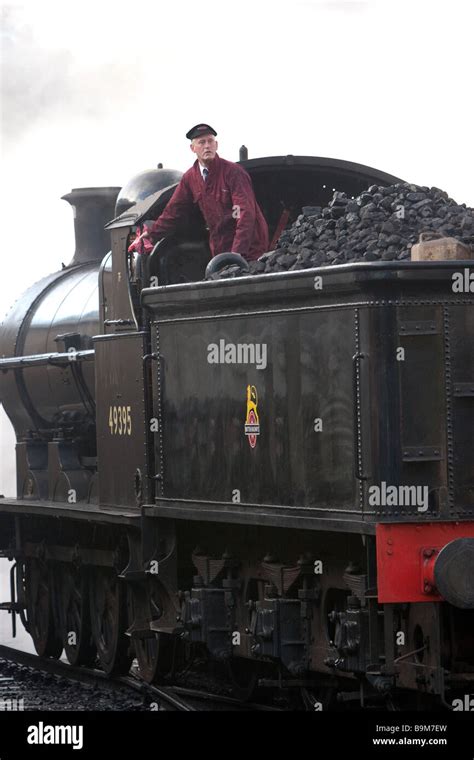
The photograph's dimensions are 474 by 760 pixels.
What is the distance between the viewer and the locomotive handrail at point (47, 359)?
12.7 m

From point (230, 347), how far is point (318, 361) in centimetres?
96

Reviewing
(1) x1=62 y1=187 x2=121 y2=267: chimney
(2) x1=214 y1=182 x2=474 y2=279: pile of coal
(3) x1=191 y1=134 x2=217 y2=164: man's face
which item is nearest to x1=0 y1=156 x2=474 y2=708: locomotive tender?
(2) x1=214 y1=182 x2=474 y2=279: pile of coal

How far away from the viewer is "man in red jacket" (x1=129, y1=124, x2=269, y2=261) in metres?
11.0

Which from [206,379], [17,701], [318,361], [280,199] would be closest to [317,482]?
[318,361]

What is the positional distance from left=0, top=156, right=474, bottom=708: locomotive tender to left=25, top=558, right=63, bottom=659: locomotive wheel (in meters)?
0.54

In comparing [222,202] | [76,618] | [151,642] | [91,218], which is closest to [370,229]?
[222,202]

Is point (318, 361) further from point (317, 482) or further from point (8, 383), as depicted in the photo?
point (8, 383)

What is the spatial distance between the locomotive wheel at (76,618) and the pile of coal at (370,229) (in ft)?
13.1

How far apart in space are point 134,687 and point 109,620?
2.68ft

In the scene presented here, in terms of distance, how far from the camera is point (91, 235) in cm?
1500

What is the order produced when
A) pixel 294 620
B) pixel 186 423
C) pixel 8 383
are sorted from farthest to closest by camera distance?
pixel 8 383 < pixel 186 423 < pixel 294 620

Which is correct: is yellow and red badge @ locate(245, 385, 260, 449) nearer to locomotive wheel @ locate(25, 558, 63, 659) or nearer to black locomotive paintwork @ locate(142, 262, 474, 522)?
black locomotive paintwork @ locate(142, 262, 474, 522)

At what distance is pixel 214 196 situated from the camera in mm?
11070

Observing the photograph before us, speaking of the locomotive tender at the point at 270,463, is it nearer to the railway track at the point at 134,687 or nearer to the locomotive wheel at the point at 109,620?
the locomotive wheel at the point at 109,620
